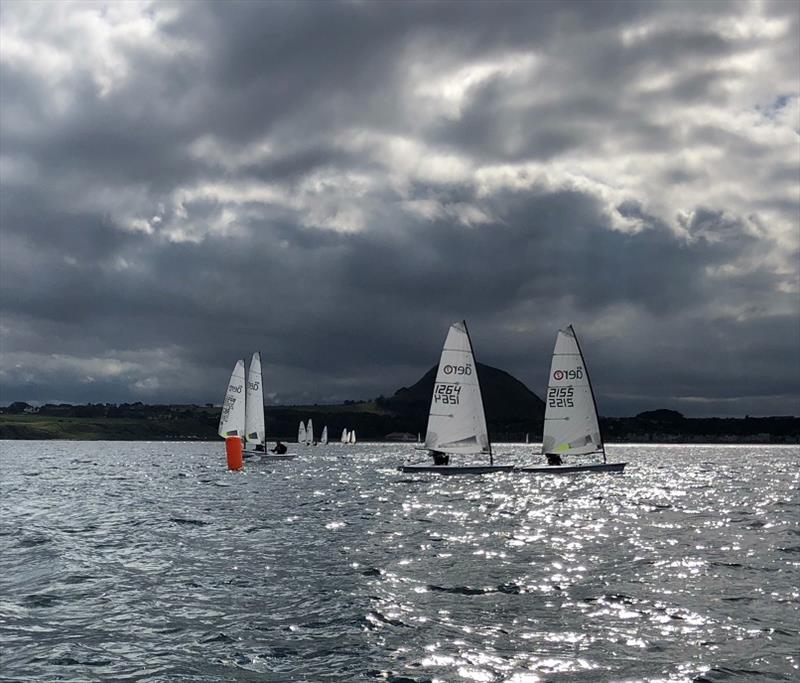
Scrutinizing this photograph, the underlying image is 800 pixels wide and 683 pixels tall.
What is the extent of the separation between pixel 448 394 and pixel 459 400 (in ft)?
3.53

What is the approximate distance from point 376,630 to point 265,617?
2.42m

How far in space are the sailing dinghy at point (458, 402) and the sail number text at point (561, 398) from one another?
7.98 meters

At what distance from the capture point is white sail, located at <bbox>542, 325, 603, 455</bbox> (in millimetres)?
70625

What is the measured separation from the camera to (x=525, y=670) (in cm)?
1210

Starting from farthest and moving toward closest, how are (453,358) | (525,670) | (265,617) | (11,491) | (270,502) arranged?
(453,358) → (11,491) → (270,502) → (265,617) → (525,670)

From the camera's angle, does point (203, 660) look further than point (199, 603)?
No

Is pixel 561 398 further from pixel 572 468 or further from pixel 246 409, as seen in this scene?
pixel 246 409

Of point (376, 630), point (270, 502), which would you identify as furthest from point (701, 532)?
point (270, 502)

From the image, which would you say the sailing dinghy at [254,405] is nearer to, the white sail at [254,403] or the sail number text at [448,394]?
the white sail at [254,403]

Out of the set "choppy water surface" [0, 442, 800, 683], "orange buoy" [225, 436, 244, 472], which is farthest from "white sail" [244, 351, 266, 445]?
"choppy water surface" [0, 442, 800, 683]

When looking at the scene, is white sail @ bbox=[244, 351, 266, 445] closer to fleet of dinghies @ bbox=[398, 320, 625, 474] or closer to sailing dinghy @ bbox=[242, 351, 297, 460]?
sailing dinghy @ bbox=[242, 351, 297, 460]

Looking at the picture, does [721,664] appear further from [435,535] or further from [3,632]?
[435,535]

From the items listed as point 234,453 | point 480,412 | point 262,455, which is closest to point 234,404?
point 262,455

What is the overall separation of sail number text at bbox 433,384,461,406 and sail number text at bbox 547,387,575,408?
31.7 feet
